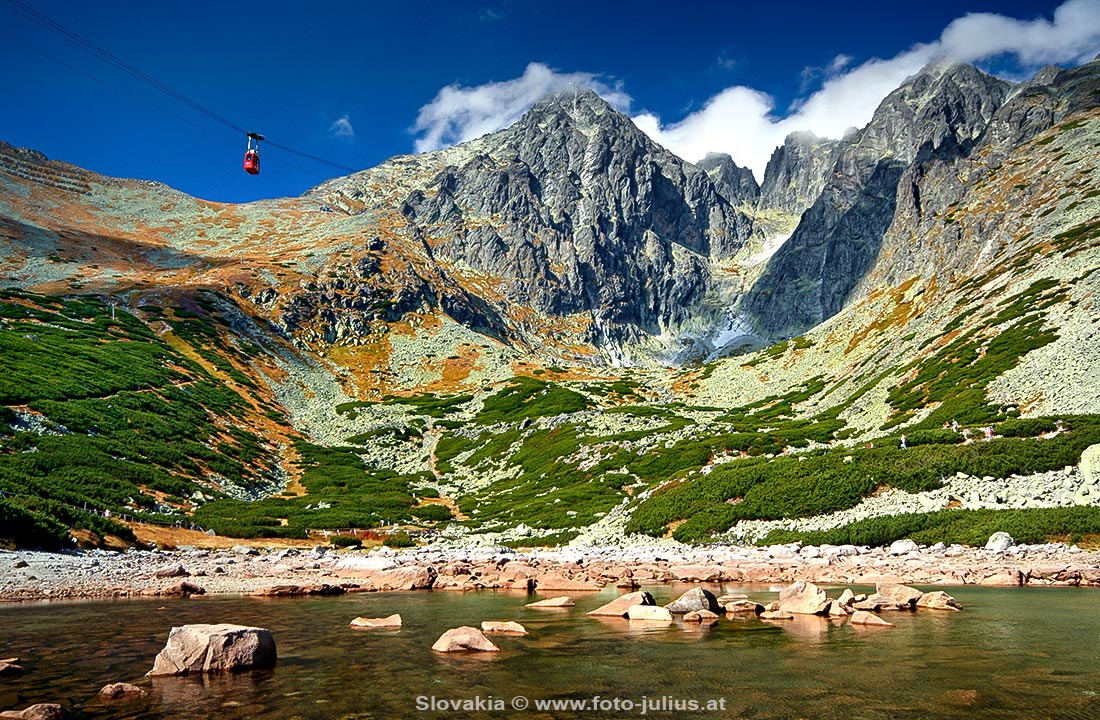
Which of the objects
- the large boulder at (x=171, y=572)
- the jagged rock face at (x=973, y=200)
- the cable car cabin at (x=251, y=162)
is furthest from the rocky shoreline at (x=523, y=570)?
the jagged rock face at (x=973, y=200)

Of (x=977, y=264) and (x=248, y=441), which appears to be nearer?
(x=248, y=441)

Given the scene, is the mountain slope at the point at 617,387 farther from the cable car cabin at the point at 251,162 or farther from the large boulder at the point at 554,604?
the cable car cabin at the point at 251,162

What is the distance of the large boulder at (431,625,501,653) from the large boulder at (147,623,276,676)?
351 cm

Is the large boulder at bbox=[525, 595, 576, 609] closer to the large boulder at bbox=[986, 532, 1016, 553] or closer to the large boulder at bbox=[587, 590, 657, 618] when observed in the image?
the large boulder at bbox=[587, 590, 657, 618]

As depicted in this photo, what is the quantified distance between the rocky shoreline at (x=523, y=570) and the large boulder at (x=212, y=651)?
1291 centimetres

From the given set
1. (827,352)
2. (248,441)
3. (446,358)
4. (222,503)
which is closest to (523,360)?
(446,358)

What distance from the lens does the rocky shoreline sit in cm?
2341

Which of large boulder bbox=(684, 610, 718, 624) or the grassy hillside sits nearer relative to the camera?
large boulder bbox=(684, 610, 718, 624)

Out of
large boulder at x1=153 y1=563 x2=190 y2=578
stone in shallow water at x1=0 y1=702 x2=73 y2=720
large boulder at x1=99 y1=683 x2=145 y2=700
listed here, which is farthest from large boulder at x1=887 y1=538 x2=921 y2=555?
large boulder at x1=153 y1=563 x2=190 y2=578

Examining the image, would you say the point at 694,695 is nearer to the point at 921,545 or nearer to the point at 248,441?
the point at 921,545

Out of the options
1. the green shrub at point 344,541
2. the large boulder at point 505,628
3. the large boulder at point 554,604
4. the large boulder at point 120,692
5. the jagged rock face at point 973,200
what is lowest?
the green shrub at point 344,541

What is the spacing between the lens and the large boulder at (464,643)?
44.6 feet

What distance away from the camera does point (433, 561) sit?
35.0 meters

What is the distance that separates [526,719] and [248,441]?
79.7 m
